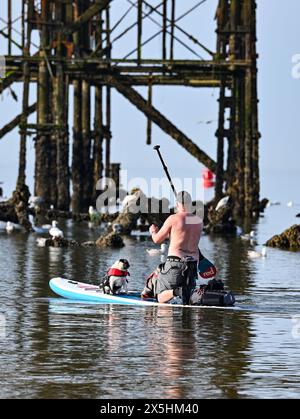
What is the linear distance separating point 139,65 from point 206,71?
2287 mm

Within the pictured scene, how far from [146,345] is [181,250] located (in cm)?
354

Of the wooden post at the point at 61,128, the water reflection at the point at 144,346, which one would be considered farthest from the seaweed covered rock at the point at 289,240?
the wooden post at the point at 61,128

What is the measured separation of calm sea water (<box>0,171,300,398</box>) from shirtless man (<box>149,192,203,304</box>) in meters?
0.37

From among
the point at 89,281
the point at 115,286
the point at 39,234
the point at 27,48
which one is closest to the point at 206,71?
the point at 27,48

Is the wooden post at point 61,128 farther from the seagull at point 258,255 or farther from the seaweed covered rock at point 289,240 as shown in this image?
the seagull at point 258,255

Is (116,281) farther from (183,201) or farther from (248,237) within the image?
(248,237)

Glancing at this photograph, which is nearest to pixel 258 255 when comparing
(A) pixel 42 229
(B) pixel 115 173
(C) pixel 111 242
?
(C) pixel 111 242

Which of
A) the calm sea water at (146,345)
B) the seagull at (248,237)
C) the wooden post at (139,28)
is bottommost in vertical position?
the calm sea water at (146,345)

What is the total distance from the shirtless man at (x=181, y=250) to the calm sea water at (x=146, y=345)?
0.37m

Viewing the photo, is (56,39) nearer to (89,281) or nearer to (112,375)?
(89,281)

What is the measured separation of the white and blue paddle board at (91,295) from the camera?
24.8 meters

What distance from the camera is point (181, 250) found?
23984 millimetres

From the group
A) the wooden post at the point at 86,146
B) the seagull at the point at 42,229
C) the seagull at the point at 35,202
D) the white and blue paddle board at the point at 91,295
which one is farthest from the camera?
the wooden post at the point at 86,146

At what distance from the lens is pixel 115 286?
25453 mm
